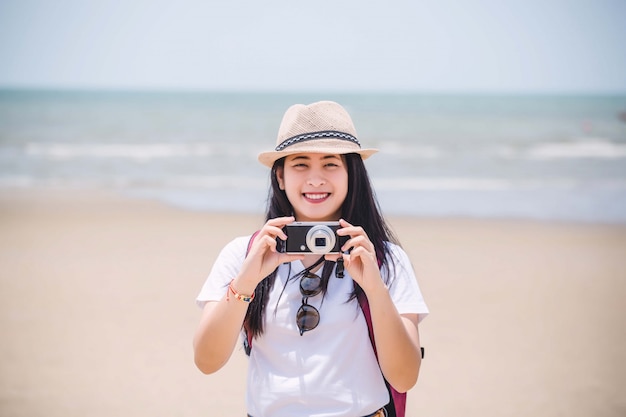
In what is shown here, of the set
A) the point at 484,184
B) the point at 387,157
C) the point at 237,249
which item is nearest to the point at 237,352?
the point at 237,249

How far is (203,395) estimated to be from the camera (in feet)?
12.9

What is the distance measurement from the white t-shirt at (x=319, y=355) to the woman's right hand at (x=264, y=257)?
98 mm

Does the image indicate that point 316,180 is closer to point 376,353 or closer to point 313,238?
point 313,238

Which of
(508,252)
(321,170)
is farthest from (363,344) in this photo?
(508,252)

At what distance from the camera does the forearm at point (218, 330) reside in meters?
1.71

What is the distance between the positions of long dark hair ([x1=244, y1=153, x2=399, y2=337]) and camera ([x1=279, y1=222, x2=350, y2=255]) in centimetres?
10

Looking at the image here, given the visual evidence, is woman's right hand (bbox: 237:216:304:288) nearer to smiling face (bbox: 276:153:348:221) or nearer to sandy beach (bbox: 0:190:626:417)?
smiling face (bbox: 276:153:348:221)

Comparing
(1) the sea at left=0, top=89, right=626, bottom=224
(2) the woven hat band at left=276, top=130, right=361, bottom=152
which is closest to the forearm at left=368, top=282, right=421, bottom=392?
(2) the woven hat band at left=276, top=130, right=361, bottom=152

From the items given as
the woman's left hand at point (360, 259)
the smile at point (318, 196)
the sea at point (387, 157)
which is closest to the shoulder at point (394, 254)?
the woman's left hand at point (360, 259)

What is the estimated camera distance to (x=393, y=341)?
1665 mm

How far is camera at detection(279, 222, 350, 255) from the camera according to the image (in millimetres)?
1701

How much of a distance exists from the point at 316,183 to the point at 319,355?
0.48 meters

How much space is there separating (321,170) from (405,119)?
23532mm

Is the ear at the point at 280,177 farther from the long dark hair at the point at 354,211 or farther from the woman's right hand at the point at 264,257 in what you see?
the woman's right hand at the point at 264,257
